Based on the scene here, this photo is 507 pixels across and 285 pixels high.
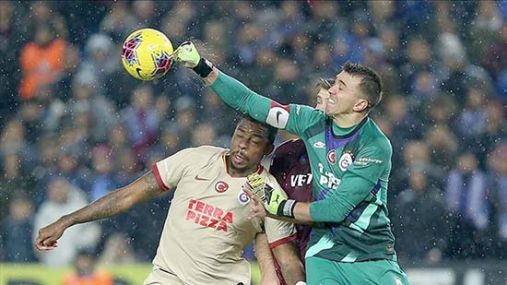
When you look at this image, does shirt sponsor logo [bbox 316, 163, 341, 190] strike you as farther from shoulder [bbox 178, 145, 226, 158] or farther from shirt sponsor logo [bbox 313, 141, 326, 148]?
shoulder [bbox 178, 145, 226, 158]

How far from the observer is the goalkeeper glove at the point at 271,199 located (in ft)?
23.9

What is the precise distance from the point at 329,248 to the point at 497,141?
5.31 meters

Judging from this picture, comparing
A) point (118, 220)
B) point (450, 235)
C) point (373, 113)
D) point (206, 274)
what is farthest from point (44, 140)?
point (206, 274)

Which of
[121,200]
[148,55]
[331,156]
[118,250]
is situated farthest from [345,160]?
[118,250]

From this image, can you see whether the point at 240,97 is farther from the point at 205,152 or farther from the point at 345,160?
the point at 345,160

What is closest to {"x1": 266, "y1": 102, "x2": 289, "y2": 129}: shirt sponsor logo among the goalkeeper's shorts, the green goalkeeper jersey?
the green goalkeeper jersey

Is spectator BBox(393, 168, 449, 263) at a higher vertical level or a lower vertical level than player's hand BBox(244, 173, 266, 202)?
lower

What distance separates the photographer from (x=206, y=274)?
7.77 m

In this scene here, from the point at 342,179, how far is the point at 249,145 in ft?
2.17

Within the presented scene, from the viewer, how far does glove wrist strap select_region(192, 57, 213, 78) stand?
7.50m

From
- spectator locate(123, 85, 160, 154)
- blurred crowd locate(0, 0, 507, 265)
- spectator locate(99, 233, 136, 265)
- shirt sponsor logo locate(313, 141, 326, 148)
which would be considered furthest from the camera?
spectator locate(123, 85, 160, 154)

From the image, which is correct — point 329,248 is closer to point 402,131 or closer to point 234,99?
point 234,99

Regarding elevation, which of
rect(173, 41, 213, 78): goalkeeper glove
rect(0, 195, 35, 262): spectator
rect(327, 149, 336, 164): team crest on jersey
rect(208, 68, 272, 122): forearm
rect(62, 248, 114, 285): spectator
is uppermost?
rect(173, 41, 213, 78): goalkeeper glove

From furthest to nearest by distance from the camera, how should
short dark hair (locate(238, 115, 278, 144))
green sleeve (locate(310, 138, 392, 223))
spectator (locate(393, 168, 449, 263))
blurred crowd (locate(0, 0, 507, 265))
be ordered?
blurred crowd (locate(0, 0, 507, 265))
spectator (locate(393, 168, 449, 263))
short dark hair (locate(238, 115, 278, 144))
green sleeve (locate(310, 138, 392, 223))
